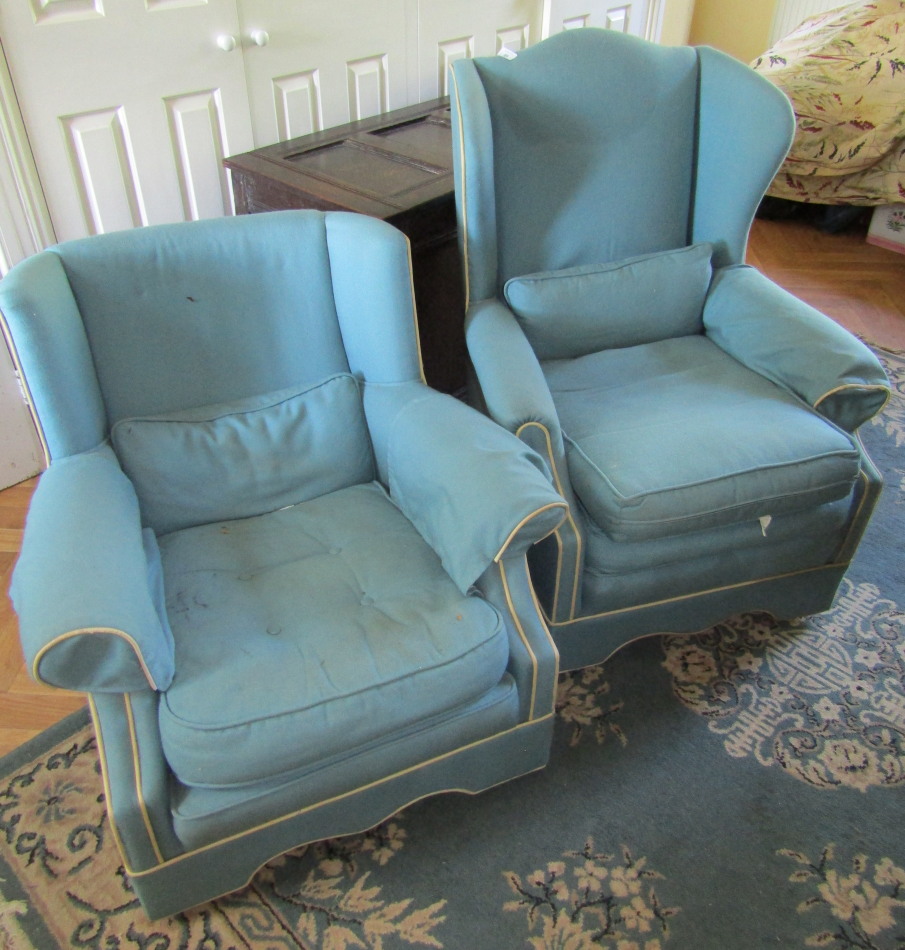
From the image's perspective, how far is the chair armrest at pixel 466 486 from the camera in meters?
1.27

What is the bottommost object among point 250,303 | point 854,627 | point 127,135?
point 854,627

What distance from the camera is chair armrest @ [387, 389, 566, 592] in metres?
1.27

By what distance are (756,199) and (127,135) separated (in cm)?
141

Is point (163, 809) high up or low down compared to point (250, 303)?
down

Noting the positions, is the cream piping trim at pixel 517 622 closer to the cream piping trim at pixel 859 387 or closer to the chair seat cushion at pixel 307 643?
the chair seat cushion at pixel 307 643

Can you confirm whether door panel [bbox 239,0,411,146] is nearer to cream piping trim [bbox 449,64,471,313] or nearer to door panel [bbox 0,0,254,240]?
door panel [bbox 0,0,254,240]

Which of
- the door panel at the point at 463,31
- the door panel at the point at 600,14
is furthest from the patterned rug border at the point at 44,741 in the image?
the door panel at the point at 600,14

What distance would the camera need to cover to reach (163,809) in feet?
3.77

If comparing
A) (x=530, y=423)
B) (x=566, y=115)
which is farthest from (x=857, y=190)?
(x=530, y=423)

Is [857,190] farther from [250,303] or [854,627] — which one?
[250,303]

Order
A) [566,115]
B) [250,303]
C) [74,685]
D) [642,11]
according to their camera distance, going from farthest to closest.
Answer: [642,11]
[566,115]
[250,303]
[74,685]

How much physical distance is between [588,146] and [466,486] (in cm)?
95

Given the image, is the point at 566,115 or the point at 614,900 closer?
the point at 614,900

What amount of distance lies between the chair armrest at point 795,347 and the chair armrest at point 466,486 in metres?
0.63
